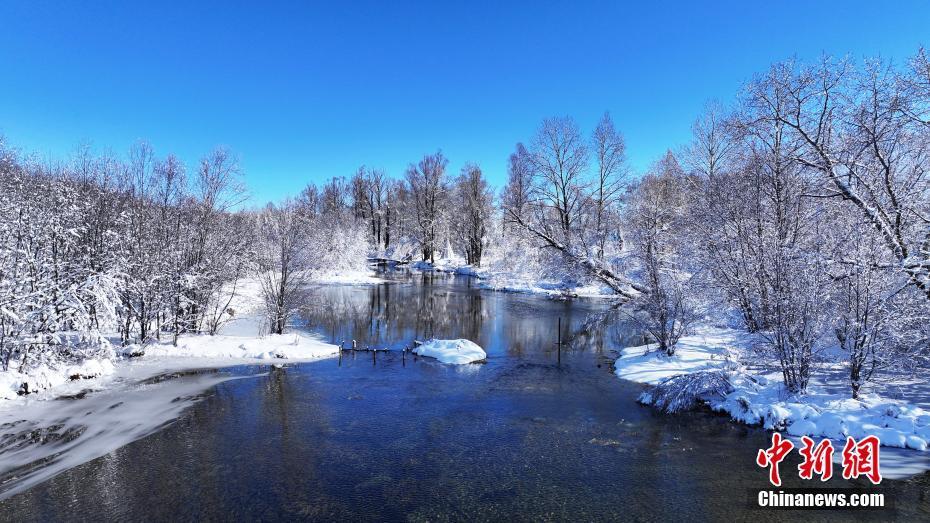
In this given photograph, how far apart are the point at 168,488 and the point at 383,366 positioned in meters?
7.76

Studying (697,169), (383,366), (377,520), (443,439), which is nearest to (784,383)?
(443,439)

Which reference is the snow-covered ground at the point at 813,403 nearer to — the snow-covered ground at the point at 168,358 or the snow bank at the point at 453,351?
the snow bank at the point at 453,351

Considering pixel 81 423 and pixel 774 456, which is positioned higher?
pixel 81 423

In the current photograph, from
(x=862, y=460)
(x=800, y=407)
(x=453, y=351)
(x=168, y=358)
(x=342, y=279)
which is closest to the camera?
(x=862, y=460)

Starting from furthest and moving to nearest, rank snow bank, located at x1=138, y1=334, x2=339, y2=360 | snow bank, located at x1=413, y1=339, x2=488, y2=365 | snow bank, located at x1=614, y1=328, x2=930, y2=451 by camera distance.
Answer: snow bank, located at x1=138, y1=334, x2=339, y2=360, snow bank, located at x1=413, y1=339, x2=488, y2=365, snow bank, located at x1=614, y1=328, x2=930, y2=451

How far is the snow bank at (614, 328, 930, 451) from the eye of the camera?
27.7 feet

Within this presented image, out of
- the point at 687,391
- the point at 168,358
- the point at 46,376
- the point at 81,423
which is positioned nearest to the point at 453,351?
the point at 687,391

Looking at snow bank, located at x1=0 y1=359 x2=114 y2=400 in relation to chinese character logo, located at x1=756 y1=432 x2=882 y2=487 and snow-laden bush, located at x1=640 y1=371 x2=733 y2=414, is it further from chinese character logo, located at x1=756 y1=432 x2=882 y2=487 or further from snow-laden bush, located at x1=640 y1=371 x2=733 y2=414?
chinese character logo, located at x1=756 y1=432 x2=882 y2=487

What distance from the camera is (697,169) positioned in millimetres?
25875

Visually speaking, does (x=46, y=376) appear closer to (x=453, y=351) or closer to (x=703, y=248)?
(x=453, y=351)

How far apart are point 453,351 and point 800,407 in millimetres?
9813

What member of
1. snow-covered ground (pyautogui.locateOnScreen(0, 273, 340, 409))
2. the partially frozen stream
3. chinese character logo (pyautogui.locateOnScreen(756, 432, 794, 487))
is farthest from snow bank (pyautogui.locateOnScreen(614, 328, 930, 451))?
the partially frozen stream

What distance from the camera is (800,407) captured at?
Result: 9.56 m

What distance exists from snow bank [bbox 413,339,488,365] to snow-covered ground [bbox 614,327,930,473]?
479 centimetres
